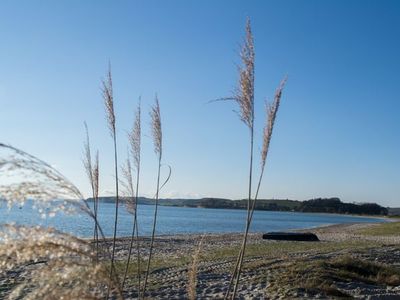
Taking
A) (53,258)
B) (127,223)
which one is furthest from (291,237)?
(127,223)

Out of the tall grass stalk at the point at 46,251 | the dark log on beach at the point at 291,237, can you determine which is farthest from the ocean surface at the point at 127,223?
the dark log on beach at the point at 291,237

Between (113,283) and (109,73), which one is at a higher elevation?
(109,73)

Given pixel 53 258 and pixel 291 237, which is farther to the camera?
pixel 291 237

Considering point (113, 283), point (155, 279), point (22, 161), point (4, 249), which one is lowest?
point (155, 279)

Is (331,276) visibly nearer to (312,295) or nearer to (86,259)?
(312,295)

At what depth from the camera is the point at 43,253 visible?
2271mm

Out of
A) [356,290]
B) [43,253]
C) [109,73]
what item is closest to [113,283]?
[43,253]

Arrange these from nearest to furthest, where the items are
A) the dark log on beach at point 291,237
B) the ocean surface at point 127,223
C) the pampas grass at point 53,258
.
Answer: the pampas grass at point 53,258 → the ocean surface at point 127,223 → the dark log on beach at point 291,237

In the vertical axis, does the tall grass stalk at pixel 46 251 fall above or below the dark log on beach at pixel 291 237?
above

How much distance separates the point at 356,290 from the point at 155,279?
209 inches

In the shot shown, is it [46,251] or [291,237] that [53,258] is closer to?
[46,251]

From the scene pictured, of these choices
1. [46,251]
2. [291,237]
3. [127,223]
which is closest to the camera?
[46,251]

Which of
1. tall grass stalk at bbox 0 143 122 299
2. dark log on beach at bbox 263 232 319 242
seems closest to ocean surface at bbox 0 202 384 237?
tall grass stalk at bbox 0 143 122 299

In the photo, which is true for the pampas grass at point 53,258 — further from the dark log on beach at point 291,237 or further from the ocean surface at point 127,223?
the dark log on beach at point 291,237
